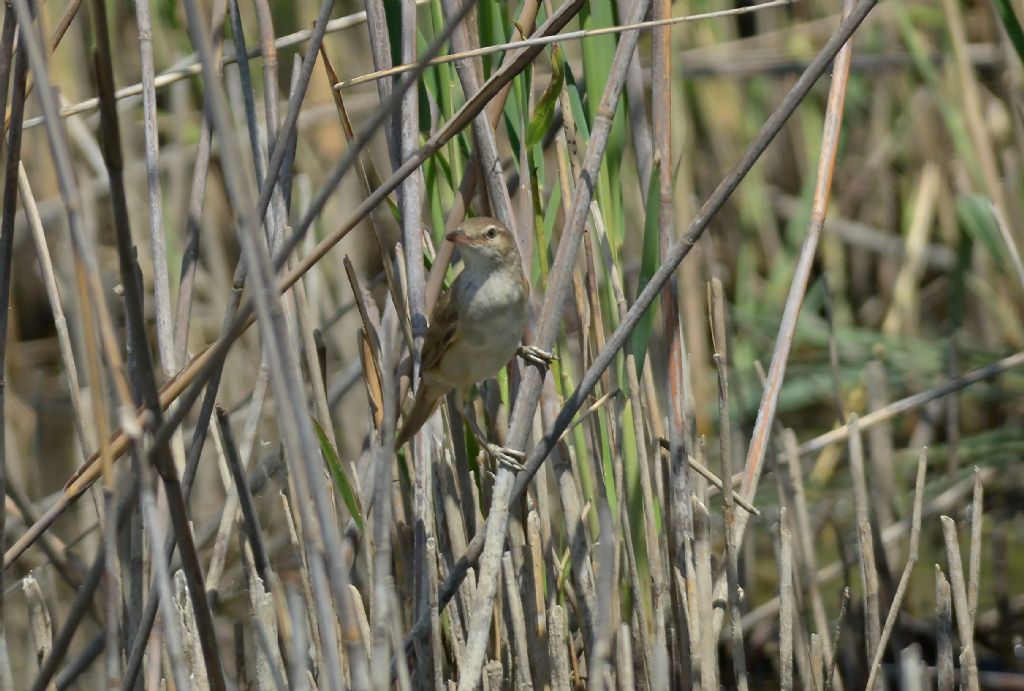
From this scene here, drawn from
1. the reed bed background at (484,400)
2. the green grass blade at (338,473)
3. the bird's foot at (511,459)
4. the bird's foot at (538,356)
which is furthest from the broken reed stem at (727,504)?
the green grass blade at (338,473)

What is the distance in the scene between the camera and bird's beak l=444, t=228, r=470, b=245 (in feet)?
8.20

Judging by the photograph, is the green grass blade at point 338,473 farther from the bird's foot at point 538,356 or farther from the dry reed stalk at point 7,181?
the dry reed stalk at point 7,181

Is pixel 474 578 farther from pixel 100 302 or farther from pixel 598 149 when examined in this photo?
pixel 100 302

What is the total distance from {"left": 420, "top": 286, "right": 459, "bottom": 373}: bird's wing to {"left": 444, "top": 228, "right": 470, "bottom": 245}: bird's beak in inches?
17.5

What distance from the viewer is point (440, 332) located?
120 inches

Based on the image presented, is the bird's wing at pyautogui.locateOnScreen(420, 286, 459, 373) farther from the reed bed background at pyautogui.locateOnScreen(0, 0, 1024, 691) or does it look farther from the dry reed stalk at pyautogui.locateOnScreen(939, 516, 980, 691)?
the dry reed stalk at pyautogui.locateOnScreen(939, 516, 980, 691)

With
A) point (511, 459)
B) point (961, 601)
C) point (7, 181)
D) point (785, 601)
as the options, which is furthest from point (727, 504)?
point (7, 181)

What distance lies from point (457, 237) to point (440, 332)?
593 mm

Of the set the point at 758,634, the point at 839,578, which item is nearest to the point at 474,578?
the point at 758,634

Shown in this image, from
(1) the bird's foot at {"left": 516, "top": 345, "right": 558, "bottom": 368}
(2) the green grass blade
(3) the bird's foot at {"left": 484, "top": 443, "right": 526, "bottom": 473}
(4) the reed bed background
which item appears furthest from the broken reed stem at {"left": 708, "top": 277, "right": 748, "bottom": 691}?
(2) the green grass blade

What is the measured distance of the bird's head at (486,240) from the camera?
254cm

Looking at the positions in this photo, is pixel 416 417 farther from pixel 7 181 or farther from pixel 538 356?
pixel 7 181

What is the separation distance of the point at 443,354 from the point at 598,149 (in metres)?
0.77

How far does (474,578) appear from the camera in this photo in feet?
8.34
